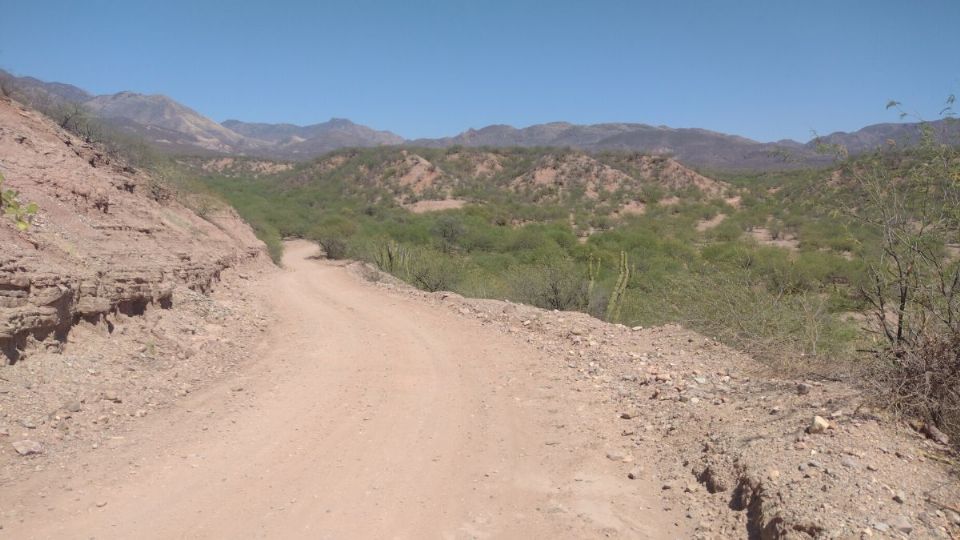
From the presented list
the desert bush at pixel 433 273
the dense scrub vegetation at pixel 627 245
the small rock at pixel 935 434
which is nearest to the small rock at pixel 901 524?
the small rock at pixel 935 434

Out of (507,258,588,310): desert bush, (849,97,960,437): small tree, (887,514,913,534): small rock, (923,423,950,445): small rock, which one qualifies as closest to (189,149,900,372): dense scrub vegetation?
(507,258,588,310): desert bush

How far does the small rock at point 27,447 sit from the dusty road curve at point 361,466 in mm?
330

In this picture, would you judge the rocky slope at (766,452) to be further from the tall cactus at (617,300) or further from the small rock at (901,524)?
the tall cactus at (617,300)

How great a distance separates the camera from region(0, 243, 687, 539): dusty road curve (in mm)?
4395

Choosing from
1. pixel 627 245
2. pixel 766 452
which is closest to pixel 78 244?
pixel 766 452

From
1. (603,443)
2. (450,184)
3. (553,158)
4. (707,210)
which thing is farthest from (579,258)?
(553,158)

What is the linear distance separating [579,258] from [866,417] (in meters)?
20.5

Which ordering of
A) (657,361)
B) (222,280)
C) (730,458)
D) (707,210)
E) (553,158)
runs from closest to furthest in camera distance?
(730,458) → (657,361) → (222,280) → (707,210) → (553,158)

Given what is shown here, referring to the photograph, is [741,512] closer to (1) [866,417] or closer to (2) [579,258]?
(1) [866,417]

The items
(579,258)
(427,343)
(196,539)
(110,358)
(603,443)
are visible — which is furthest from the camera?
(579,258)

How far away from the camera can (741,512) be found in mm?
4520

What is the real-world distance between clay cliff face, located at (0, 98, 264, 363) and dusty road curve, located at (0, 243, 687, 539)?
1.75m

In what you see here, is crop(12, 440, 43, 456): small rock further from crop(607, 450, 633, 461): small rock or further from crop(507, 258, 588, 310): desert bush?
crop(507, 258, 588, 310): desert bush

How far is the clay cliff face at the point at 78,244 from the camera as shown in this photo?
21.3ft
